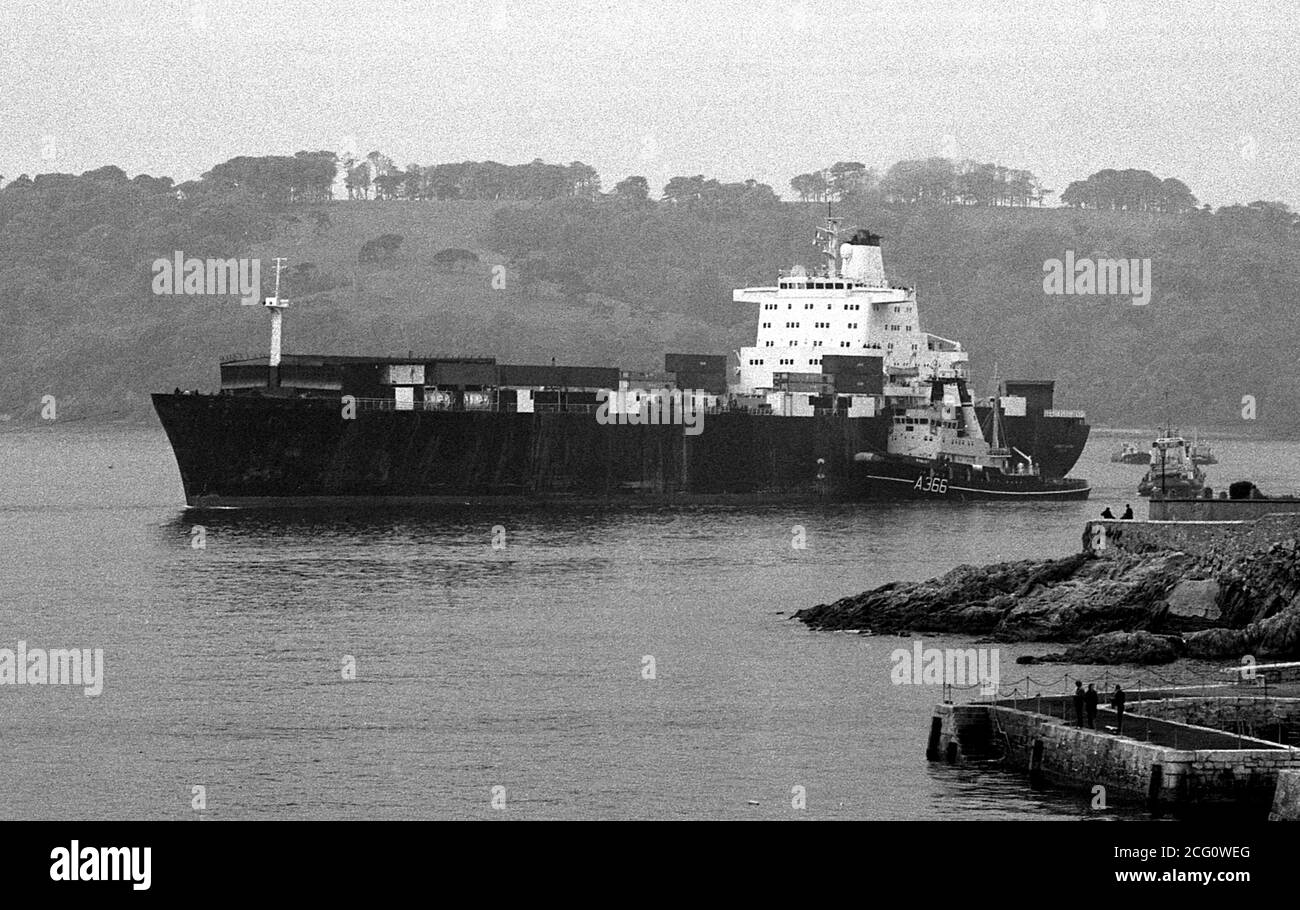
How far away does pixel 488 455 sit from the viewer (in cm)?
8212

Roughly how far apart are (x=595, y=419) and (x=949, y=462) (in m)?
18.1

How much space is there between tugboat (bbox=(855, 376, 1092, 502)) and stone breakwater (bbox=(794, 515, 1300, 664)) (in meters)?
42.2

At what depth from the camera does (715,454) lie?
289ft

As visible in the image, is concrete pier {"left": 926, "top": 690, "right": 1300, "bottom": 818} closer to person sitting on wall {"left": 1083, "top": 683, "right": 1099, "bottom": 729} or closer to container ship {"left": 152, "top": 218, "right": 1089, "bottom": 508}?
person sitting on wall {"left": 1083, "top": 683, "right": 1099, "bottom": 729}

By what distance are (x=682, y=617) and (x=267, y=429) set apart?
1180 inches

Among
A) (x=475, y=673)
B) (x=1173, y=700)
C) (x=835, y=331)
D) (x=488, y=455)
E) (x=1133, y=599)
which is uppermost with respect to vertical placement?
(x=835, y=331)

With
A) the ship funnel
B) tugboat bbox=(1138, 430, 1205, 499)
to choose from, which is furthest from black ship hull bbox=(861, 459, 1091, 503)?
Result: the ship funnel

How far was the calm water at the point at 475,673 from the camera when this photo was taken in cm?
3114

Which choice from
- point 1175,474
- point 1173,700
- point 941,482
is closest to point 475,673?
point 1173,700

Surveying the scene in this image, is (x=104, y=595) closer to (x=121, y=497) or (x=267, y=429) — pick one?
(x=267, y=429)

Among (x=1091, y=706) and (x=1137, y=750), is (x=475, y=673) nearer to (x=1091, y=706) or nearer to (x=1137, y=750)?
(x=1091, y=706)

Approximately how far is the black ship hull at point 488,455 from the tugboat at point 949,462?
1.00 m

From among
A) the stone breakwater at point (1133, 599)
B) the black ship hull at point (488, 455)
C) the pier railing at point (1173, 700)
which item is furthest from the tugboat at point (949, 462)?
the pier railing at point (1173, 700)
